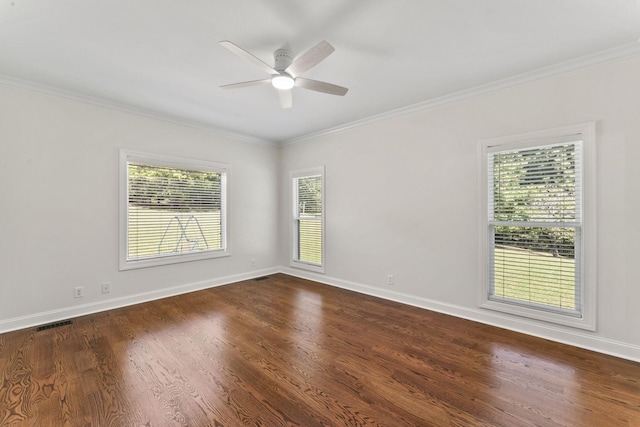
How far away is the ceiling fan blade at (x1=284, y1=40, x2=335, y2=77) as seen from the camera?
78.0 inches

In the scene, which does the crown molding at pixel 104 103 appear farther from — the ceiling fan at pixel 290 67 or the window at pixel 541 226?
the window at pixel 541 226

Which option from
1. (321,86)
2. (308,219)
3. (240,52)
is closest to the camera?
(240,52)

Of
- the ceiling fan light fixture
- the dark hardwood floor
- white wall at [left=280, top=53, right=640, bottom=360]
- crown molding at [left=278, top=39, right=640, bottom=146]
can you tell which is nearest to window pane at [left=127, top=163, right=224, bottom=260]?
the dark hardwood floor

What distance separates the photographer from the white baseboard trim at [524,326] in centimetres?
241

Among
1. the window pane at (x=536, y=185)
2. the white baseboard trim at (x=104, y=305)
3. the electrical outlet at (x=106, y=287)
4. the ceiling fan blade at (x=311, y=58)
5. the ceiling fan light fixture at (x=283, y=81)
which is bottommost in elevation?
the white baseboard trim at (x=104, y=305)

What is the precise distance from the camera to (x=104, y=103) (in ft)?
11.4

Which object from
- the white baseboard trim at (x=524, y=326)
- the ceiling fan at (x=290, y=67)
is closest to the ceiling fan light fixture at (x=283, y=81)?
the ceiling fan at (x=290, y=67)

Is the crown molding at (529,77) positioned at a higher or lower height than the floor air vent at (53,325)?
higher

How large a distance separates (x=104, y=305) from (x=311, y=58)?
389 centimetres

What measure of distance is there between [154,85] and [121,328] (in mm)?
2743

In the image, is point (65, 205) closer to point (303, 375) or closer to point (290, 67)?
point (290, 67)

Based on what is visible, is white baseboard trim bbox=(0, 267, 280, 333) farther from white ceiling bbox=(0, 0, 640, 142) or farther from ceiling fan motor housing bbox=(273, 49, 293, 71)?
ceiling fan motor housing bbox=(273, 49, 293, 71)

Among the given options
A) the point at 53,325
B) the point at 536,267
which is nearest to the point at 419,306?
the point at 536,267

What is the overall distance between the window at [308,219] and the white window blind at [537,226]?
8.84ft
